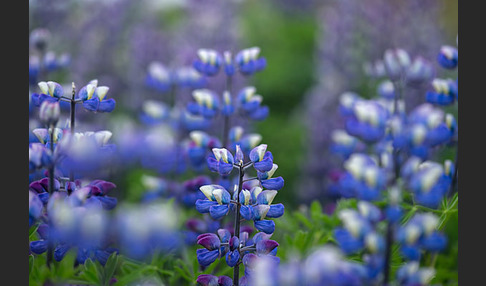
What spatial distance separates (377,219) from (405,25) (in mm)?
2167

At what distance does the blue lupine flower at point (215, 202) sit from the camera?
108 cm

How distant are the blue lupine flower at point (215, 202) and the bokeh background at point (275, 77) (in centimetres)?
122

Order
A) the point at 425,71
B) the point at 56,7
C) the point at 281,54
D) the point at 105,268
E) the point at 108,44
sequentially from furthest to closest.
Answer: the point at 281,54, the point at 108,44, the point at 56,7, the point at 425,71, the point at 105,268

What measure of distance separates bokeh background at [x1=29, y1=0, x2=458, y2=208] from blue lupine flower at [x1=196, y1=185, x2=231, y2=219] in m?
1.22

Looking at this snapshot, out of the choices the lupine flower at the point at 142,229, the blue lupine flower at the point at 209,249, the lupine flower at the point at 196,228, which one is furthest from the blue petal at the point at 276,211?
the lupine flower at the point at 196,228

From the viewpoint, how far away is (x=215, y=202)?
44.0 inches

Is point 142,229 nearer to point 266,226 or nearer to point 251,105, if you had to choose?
point 266,226

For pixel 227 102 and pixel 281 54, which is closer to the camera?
pixel 227 102

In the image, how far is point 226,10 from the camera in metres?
3.22

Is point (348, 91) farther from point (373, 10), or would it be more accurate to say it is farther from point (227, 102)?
point (227, 102)

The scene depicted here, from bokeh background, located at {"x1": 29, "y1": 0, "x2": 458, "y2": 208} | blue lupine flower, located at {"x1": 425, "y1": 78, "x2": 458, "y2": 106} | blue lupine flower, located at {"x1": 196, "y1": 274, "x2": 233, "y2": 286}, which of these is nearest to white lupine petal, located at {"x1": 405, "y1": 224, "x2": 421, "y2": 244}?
blue lupine flower, located at {"x1": 196, "y1": 274, "x2": 233, "y2": 286}

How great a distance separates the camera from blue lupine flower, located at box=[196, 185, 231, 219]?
1080 millimetres

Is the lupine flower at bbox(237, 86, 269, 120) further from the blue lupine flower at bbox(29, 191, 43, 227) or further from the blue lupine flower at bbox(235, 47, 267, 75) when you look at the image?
the blue lupine flower at bbox(29, 191, 43, 227)

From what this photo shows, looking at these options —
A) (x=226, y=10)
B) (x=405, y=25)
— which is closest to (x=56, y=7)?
(x=226, y=10)
